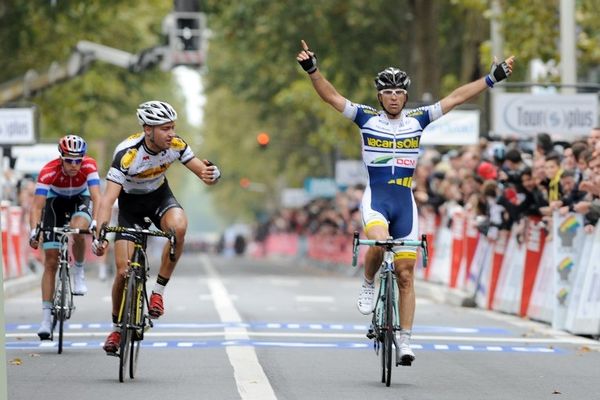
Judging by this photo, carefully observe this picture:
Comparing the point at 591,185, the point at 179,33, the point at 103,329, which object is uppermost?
the point at 179,33

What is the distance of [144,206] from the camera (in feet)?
43.5

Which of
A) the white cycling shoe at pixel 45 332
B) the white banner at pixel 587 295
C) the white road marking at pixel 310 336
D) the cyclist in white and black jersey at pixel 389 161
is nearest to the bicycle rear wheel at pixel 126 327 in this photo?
the cyclist in white and black jersey at pixel 389 161

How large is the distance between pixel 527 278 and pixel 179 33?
12.5m

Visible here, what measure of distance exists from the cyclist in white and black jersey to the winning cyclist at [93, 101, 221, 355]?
44.3 inches

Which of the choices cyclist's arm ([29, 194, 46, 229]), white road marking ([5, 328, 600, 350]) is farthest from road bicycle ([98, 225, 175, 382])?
white road marking ([5, 328, 600, 350])

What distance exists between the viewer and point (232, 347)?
49.3 feet

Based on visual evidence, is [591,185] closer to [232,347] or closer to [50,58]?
[232,347]

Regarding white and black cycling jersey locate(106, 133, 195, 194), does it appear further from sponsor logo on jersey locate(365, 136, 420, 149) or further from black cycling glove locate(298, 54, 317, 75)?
sponsor logo on jersey locate(365, 136, 420, 149)

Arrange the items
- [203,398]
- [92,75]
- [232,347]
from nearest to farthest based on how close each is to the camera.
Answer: [203,398]
[232,347]
[92,75]

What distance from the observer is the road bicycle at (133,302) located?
40.4ft

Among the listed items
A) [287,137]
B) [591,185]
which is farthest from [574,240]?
[287,137]

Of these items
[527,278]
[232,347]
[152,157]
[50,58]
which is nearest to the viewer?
[152,157]

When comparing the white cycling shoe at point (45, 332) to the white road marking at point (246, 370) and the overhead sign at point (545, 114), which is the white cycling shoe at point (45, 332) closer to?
the white road marking at point (246, 370)

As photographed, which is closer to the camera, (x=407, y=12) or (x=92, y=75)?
(x=407, y=12)
